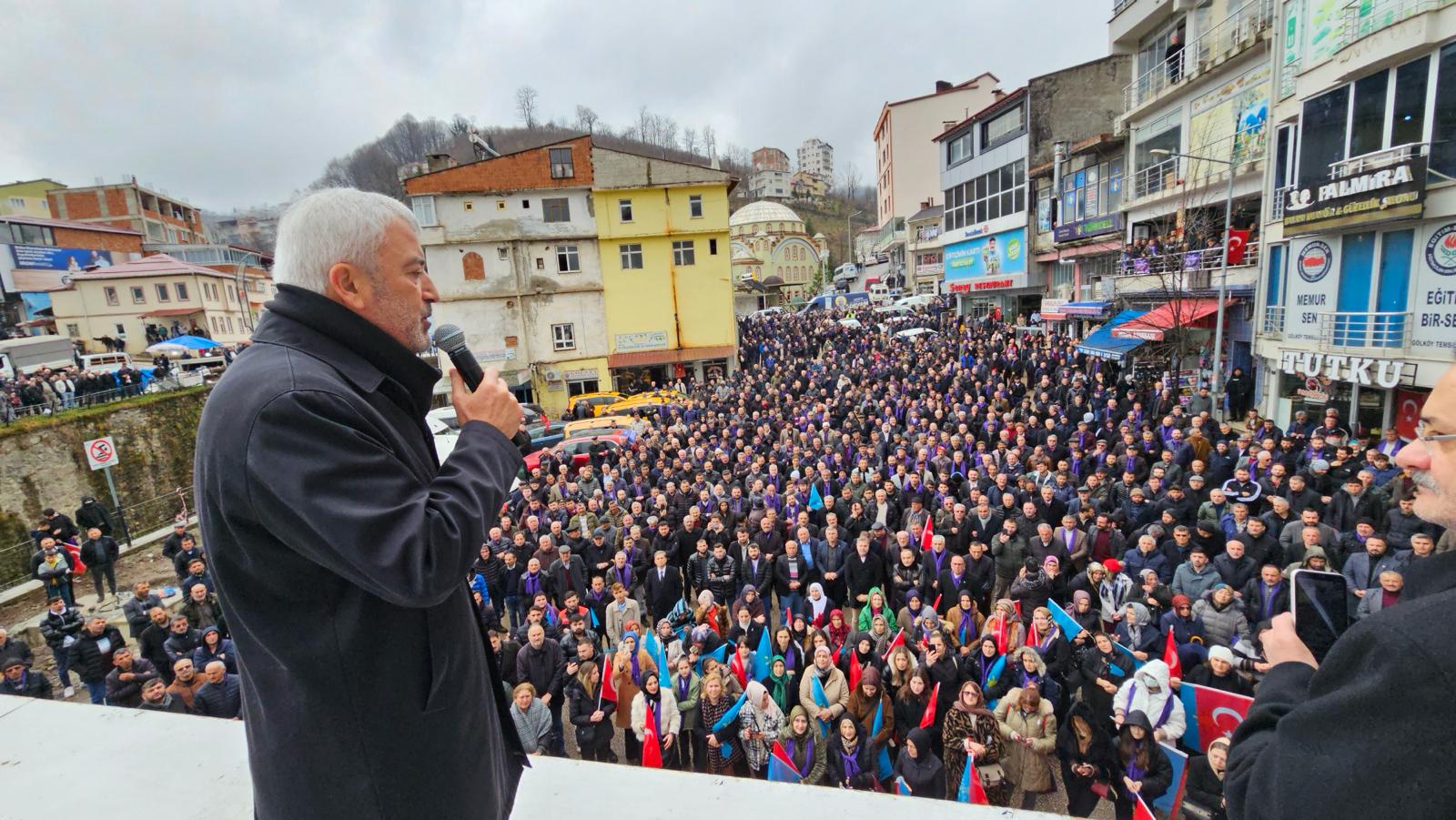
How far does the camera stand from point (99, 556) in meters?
11.0

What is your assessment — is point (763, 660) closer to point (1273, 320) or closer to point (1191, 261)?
point (1273, 320)

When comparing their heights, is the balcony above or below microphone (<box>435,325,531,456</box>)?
below

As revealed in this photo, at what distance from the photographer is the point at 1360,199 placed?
11.6 metres

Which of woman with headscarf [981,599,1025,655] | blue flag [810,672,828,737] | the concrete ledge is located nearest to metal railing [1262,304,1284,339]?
woman with headscarf [981,599,1025,655]

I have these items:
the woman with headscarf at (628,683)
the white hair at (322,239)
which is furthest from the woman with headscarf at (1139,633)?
the white hair at (322,239)

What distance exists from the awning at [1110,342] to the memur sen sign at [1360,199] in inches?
202

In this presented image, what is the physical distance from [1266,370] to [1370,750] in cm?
1850

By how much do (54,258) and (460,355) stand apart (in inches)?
2060

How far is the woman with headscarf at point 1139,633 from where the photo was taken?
6148mm

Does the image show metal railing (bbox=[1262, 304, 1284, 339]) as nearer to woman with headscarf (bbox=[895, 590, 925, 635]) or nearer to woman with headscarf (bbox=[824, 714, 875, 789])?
Answer: woman with headscarf (bbox=[895, 590, 925, 635])

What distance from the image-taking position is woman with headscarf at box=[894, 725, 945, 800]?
5246 mm

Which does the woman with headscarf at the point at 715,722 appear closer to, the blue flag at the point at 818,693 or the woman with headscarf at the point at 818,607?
the blue flag at the point at 818,693

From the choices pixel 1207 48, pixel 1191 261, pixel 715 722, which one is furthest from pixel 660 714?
pixel 1207 48

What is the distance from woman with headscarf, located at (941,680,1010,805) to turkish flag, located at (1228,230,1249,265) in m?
15.4
